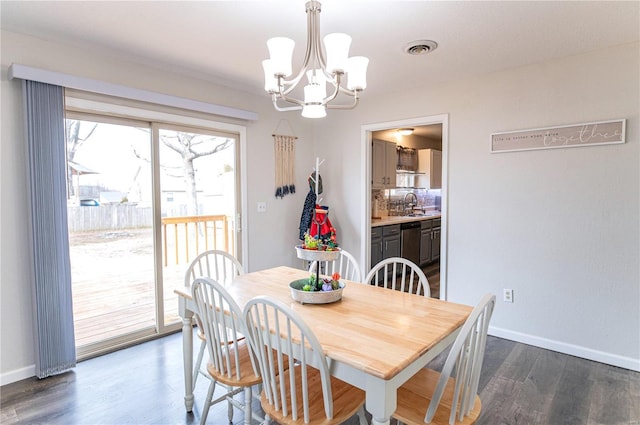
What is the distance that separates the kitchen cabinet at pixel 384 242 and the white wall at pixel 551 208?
45.7 inches

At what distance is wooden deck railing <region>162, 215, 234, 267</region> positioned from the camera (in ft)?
10.7

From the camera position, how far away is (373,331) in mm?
1496

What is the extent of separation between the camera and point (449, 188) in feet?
11.1

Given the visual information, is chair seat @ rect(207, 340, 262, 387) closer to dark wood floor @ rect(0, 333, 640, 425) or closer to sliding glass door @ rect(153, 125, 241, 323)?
dark wood floor @ rect(0, 333, 640, 425)

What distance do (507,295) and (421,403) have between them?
2.06 m

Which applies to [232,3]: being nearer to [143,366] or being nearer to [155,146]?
[155,146]

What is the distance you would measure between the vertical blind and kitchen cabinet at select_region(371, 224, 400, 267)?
3131 mm

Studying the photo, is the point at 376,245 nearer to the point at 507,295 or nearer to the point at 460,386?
the point at 507,295

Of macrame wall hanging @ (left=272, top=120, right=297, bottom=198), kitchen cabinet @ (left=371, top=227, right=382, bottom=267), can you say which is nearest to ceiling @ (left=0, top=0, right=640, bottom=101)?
macrame wall hanging @ (left=272, top=120, right=297, bottom=198)

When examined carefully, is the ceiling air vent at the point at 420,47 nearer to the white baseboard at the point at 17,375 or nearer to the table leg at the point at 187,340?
the table leg at the point at 187,340

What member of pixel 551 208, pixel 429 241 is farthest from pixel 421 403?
pixel 429 241

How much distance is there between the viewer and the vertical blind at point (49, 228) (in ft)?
7.61

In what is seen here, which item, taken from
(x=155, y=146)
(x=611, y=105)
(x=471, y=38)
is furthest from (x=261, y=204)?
(x=611, y=105)

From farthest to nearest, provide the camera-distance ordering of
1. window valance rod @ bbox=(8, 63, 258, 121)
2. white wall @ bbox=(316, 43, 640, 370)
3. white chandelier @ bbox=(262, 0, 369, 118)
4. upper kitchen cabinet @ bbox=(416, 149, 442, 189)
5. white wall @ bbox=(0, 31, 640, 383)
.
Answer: upper kitchen cabinet @ bbox=(416, 149, 442, 189) < white wall @ bbox=(316, 43, 640, 370) < white wall @ bbox=(0, 31, 640, 383) < window valance rod @ bbox=(8, 63, 258, 121) < white chandelier @ bbox=(262, 0, 369, 118)
